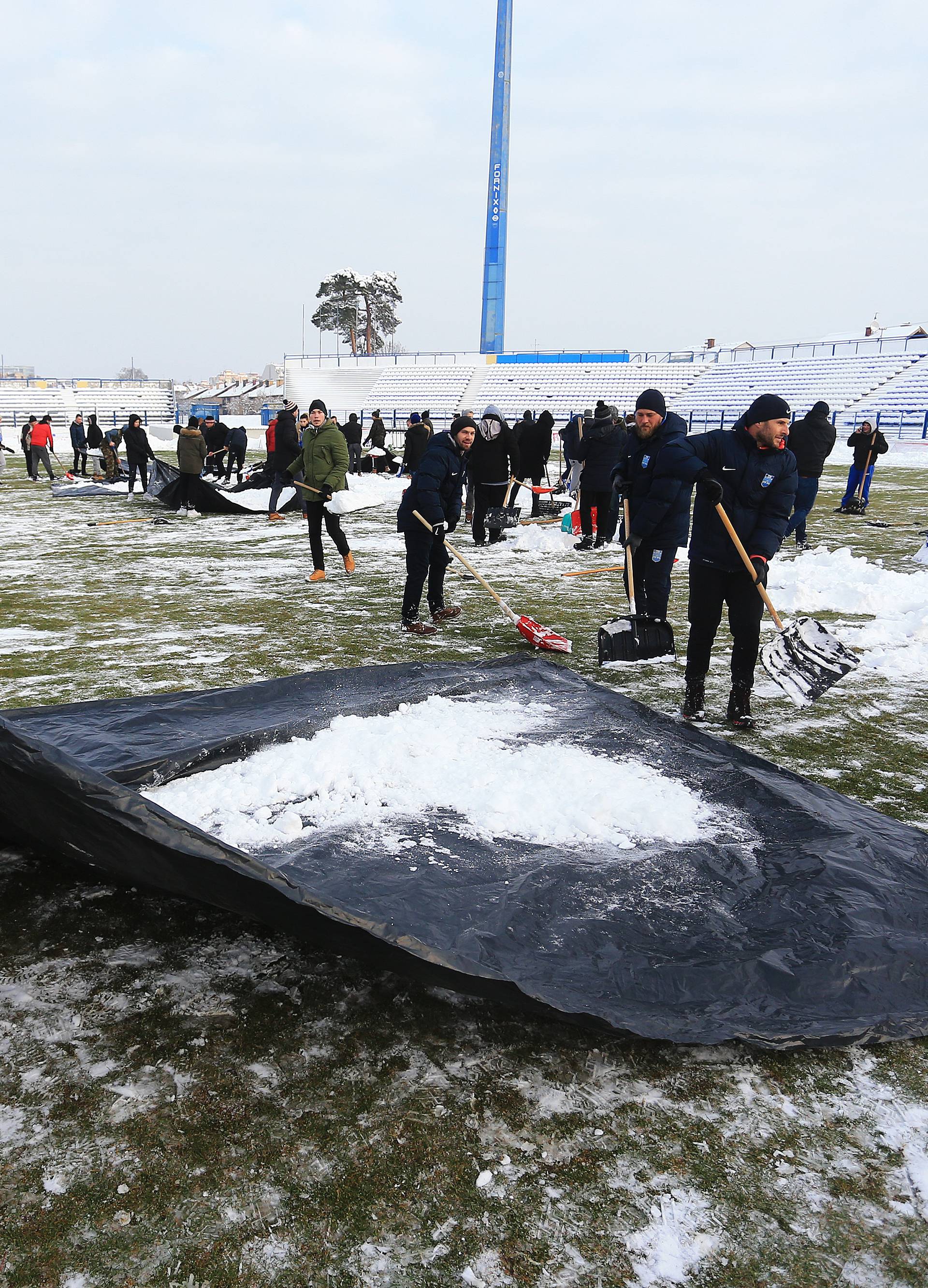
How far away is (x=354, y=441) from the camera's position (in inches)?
723

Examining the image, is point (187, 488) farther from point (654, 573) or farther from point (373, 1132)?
point (373, 1132)

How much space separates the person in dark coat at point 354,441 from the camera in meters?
18.0

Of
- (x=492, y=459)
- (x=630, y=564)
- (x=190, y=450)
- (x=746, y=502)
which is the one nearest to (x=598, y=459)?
(x=492, y=459)

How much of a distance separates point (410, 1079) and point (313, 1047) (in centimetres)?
25

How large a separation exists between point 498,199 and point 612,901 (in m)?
51.8

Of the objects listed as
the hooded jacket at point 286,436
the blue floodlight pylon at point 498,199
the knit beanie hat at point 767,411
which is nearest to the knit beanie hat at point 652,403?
the knit beanie hat at point 767,411

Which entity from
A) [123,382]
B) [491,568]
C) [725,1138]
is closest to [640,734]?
[725,1138]

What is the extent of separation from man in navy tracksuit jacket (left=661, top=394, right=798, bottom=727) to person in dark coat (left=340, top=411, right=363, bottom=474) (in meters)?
14.3

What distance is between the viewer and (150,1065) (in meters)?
1.90

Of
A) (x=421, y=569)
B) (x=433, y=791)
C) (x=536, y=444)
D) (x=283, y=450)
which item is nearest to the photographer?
(x=433, y=791)

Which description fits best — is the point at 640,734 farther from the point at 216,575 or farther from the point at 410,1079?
the point at 216,575

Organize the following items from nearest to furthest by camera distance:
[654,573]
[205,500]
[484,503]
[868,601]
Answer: [654,573] < [868,601] < [484,503] < [205,500]

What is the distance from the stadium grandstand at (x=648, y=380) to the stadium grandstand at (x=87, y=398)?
7856 mm

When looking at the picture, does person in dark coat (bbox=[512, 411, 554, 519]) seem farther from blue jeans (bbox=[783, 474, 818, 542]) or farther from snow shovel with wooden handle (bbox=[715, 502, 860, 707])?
snow shovel with wooden handle (bbox=[715, 502, 860, 707])
